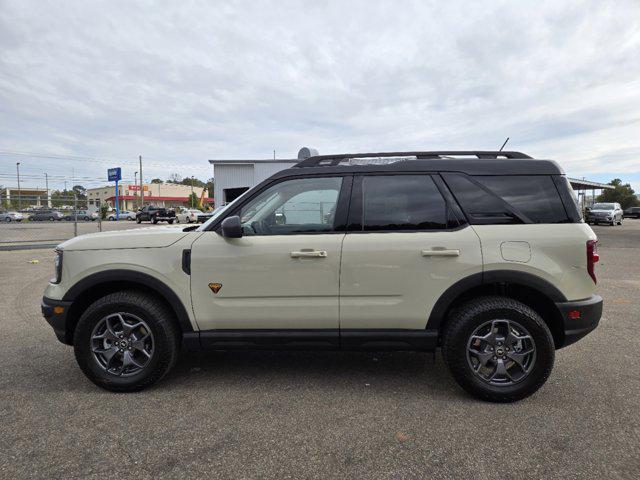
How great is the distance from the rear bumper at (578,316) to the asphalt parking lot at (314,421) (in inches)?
20.8

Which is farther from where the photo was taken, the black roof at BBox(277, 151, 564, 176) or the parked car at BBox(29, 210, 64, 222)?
the parked car at BBox(29, 210, 64, 222)

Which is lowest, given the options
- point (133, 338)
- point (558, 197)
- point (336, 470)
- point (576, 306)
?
point (336, 470)

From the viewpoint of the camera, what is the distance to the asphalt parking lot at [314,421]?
2.32 meters

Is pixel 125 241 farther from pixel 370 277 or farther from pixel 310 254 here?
pixel 370 277

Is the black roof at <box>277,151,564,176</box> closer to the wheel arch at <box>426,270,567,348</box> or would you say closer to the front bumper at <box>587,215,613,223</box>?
the wheel arch at <box>426,270,567,348</box>

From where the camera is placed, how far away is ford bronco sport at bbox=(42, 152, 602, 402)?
302 cm

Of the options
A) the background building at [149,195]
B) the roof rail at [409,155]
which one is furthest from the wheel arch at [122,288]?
the background building at [149,195]

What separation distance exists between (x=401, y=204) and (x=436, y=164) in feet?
1.42

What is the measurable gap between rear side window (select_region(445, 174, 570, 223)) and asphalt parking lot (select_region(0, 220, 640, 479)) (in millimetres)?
1409

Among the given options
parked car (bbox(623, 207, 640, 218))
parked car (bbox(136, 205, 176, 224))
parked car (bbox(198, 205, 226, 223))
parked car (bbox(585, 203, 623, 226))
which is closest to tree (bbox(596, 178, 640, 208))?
parked car (bbox(623, 207, 640, 218))

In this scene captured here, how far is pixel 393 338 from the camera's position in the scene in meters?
3.11

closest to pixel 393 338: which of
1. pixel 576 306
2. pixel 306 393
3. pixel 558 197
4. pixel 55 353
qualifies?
pixel 306 393

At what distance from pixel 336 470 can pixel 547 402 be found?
1798mm

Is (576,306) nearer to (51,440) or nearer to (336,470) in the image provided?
(336,470)
